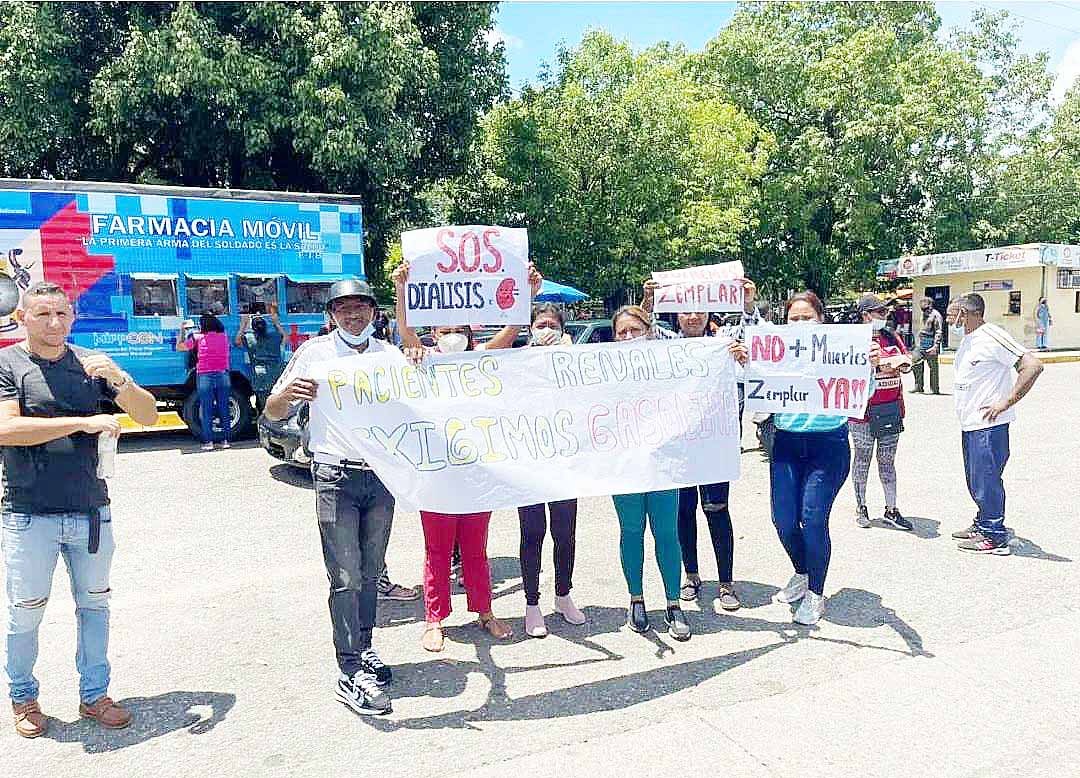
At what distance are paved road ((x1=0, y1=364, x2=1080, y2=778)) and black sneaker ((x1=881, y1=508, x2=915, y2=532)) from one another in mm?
154

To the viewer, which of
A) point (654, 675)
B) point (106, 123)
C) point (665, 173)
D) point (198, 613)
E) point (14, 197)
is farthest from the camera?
point (665, 173)

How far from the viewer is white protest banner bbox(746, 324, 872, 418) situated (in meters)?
4.96

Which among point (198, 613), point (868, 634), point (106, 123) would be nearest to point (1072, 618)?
point (868, 634)

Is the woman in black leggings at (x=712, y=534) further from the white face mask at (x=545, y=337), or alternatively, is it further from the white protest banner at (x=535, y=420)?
the white face mask at (x=545, y=337)

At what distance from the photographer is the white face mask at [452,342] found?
16.6 ft

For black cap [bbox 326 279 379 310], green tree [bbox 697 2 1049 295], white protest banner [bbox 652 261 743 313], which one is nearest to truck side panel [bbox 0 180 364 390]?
white protest banner [bbox 652 261 743 313]

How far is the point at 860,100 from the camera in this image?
105 ft

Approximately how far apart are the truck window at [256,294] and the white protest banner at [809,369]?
8739 mm

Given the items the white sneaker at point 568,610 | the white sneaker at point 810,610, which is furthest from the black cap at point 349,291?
the white sneaker at point 810,610

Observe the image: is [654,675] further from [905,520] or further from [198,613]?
[905,520]

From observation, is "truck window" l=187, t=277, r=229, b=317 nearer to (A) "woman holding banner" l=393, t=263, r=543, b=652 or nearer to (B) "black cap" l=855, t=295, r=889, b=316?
(A) "woman holding banner" l=393, t=263, r=543, b=652

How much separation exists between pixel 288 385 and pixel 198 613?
2128 mm

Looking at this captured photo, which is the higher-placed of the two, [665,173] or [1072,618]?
[665,173]

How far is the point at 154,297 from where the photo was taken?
11547 mm
